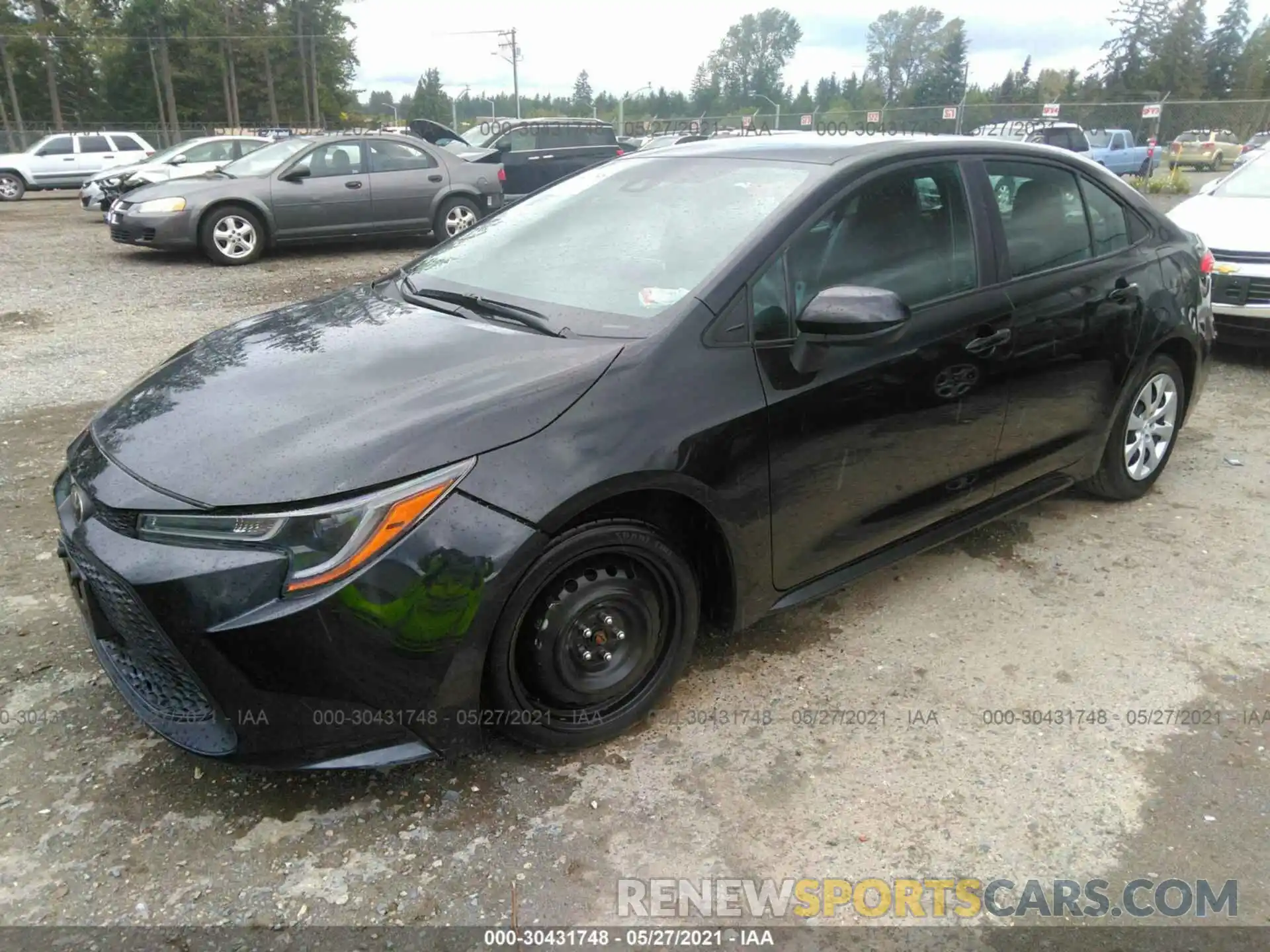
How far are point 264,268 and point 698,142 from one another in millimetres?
8407

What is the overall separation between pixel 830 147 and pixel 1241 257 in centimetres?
483

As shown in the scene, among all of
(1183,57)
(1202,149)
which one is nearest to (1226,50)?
(1183,57)

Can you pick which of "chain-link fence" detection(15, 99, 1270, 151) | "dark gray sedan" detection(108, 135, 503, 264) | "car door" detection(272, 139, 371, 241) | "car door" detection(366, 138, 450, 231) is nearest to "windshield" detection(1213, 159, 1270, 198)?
"dark gray sedan" detection(108, 135, 503, 264)

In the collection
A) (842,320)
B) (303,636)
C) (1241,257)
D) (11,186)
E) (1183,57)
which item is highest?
(1183,57)

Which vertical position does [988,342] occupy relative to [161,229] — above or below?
above

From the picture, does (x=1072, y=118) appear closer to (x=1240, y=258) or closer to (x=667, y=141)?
(x=667, y=141)

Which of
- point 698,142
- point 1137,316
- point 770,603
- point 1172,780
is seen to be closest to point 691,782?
point 770,603

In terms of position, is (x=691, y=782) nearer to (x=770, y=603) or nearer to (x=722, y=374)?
(x=770, y=603)

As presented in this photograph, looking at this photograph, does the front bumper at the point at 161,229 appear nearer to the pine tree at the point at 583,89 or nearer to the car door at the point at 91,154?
the car door at the point at 91,154

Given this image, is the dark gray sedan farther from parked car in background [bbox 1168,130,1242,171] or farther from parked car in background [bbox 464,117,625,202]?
parked car in background [bbox 1168,130,1242,171]

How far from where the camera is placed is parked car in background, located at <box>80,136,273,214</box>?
14914mm

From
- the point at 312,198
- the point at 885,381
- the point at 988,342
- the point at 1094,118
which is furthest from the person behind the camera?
the point at 1094,118

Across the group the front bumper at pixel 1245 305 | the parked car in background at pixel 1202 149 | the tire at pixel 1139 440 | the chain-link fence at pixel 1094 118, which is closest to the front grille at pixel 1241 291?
the front bumper at pixel 1245 305

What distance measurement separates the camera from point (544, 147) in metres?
15.2
